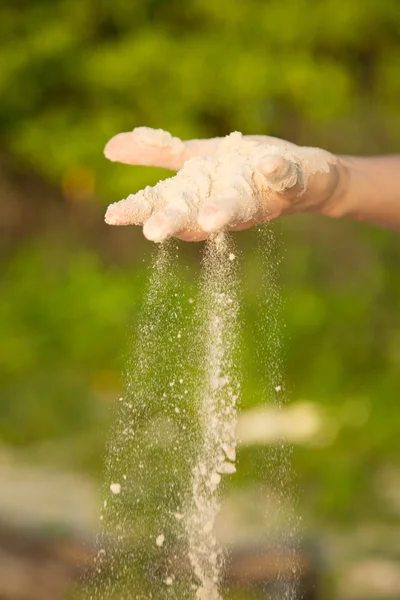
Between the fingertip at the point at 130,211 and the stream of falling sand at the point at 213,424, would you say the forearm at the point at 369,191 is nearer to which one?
the stream of falling sand at the point at 213,424

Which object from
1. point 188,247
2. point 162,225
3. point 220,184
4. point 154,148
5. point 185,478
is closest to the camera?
point 162,225

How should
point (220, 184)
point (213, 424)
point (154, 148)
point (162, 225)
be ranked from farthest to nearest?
point (213, 424) → point (154, 148) → point (220, 184) → point (162, 225)

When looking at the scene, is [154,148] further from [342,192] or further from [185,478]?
[185,478]

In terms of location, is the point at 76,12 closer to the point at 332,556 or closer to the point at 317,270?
the point at 317,270

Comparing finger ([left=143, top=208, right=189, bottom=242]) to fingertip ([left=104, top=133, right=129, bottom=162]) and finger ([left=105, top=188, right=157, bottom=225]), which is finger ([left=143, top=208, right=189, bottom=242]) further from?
fingertip ([left=104, top=133, right=129, bottom=162])

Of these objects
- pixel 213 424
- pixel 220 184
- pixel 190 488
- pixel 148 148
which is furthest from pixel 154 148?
pixel 190 488

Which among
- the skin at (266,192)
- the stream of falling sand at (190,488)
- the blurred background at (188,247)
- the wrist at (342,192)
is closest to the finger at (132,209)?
the skin at (266,192)

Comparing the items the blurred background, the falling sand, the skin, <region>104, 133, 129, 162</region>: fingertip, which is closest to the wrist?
the skin

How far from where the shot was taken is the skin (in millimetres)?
973

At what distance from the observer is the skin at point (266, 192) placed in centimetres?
97

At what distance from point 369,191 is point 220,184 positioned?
15.2 inches

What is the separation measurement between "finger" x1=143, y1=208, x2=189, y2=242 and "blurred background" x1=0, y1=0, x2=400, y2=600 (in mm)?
2654

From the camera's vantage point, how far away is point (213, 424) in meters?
1.40

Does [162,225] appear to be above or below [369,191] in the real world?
below
